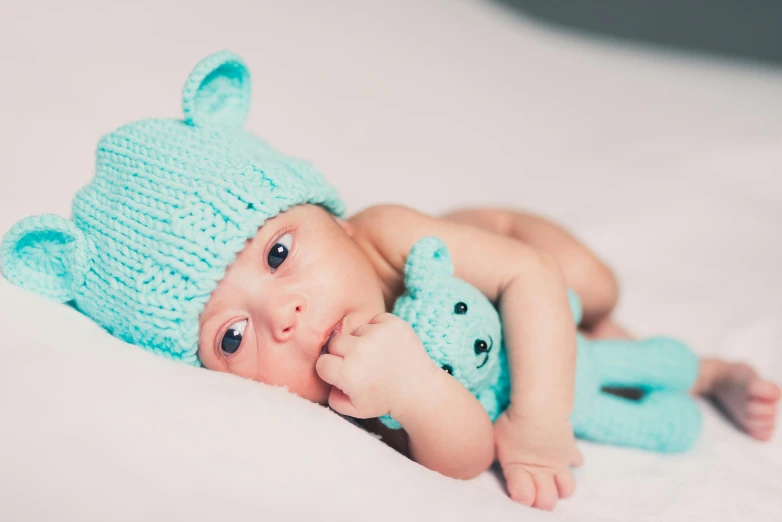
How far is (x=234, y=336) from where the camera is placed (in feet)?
3.12

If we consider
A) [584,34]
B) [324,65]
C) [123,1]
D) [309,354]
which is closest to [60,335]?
[309,354]

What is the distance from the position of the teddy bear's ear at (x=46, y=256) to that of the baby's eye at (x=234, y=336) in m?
0.22

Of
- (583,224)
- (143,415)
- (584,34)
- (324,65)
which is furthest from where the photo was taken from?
(584,34)

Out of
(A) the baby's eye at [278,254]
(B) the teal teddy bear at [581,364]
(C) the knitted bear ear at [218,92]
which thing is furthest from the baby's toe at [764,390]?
(C) the knitted bear ear at [218,92]

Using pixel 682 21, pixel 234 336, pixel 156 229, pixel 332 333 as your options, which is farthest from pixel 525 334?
pixel 682 21

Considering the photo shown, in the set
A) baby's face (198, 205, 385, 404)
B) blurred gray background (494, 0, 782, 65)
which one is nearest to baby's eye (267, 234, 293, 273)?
baby's face (198, 205, 385, 404)

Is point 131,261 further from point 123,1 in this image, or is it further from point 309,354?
point 123,1

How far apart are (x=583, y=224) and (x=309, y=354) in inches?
37.8

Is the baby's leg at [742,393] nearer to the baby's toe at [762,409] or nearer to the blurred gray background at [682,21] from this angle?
the baby's toe at [762,409]

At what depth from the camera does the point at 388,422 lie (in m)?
0.97

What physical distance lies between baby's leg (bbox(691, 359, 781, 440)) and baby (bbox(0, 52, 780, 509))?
39 cm

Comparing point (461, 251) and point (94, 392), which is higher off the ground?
point (461, 251)

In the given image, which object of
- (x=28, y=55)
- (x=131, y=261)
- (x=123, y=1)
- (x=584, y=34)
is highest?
(x=584, y=34)

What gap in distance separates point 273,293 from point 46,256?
1.09 ft
